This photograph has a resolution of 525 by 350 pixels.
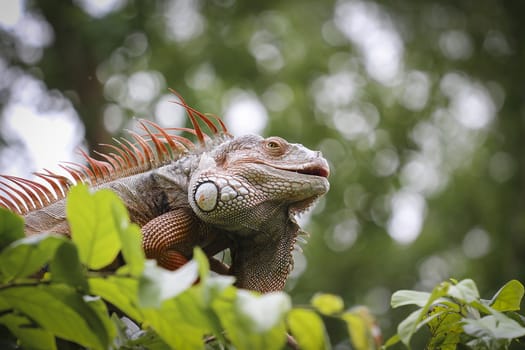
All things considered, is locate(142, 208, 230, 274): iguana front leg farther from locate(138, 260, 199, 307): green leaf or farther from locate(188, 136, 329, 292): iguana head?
locate(138, 260, 199, 307): green leaf

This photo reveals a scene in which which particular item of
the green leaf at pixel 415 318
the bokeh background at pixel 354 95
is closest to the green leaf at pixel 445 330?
the green leaf at pixel 415 318

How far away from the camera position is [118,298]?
0.96 m

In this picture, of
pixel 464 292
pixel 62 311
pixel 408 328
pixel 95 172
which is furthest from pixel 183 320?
pixel 95 172

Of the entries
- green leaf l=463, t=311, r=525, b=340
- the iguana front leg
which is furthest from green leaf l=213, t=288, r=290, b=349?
the iguana front leg

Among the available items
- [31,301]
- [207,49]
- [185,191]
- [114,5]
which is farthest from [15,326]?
[207,49]

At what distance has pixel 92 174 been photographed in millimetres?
2006

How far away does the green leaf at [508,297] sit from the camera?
135cm

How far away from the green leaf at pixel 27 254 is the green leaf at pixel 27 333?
0.12 metres

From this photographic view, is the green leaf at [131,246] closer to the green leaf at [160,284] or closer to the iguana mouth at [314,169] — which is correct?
the green leaf at [160,284]

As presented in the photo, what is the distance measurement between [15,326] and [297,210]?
100 cm

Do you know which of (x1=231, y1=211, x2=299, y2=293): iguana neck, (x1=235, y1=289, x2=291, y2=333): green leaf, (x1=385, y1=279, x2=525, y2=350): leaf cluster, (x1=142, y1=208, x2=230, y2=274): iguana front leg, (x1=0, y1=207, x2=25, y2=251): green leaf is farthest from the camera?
(x1=231, y1=211, x2=299, y2=293): iguana neck

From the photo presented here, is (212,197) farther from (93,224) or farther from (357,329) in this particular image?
(357,329)

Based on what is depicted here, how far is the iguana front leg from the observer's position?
168 centimetres

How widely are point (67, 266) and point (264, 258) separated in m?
0.93
